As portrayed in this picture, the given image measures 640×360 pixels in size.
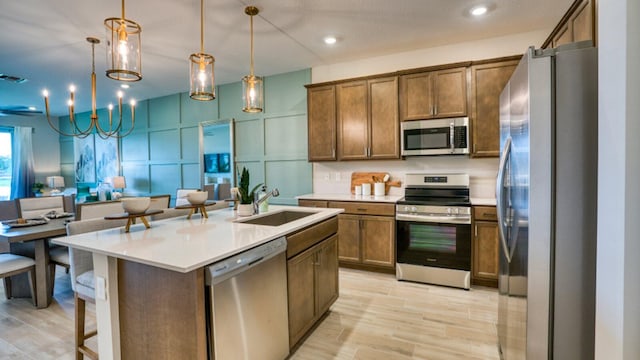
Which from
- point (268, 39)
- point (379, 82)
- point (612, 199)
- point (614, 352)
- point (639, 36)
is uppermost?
point (268, 39)

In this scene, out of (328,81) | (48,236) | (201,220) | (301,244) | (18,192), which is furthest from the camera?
(18,192)

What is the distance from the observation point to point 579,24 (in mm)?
2098

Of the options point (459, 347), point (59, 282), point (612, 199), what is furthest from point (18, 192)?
point (612, 199)

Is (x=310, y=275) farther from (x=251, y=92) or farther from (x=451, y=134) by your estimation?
(x=451, y=134)

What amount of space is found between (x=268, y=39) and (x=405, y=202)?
8.24 feet

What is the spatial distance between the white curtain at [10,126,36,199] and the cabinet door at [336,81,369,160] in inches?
334

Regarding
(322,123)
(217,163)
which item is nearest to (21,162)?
(217,163)

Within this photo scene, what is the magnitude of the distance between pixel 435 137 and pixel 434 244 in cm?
126

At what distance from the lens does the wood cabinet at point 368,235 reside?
3.48 meters

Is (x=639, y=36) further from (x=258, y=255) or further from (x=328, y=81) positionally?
(x=328, y=81)

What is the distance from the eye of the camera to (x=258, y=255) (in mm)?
1640

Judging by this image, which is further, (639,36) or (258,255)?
(258,255)

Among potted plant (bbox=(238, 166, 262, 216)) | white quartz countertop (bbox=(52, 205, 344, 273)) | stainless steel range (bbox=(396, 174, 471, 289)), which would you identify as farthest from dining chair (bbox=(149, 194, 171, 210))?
stainless steel range (bbox=(396, 174, 471, 289))

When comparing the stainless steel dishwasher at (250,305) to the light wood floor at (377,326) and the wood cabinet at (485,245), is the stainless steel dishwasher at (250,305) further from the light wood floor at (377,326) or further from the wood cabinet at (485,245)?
the wood cabinet at (485,245)
